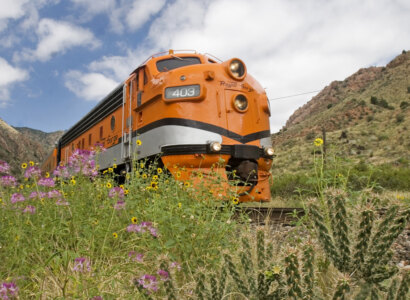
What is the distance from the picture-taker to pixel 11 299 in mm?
1792

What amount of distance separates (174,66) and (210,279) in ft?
21.8

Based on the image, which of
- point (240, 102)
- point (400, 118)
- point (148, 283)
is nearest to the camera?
point (148, 283)

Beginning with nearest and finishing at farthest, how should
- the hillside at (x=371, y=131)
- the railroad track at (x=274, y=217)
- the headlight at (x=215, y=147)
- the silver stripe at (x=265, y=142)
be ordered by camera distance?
the railroad track at (x=274, y=217) → the headlight at (x=215, y=147) → the silver stripe at (x=265, y=142) → the hillside at (x=371, y=131)

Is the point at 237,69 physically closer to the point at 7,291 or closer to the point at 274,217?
the point at 274,217

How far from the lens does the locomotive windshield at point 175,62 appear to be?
7699mm

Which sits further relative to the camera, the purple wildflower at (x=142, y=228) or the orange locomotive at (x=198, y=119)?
the orange locomotive at (x=198, y=119)

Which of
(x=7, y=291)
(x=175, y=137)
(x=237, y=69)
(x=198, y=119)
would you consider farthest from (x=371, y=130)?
(x=7, y=291)

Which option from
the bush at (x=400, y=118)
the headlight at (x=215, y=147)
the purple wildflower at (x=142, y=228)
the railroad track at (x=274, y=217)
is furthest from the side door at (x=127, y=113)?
the bush at (x=400, y=118)

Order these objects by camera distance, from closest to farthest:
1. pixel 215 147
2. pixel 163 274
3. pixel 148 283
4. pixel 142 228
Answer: pixel 163 274 < pixel 148 283 < pixel 142 228 < pixel 215 147

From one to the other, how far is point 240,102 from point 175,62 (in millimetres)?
1822

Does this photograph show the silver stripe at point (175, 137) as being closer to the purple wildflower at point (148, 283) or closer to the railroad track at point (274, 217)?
the railroad track at point (274, 217)

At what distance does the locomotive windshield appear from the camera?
7699 millimetres

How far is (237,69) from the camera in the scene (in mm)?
7398

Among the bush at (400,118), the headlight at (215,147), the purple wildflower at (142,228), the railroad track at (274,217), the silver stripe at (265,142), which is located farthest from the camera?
the bush at (400,118)
